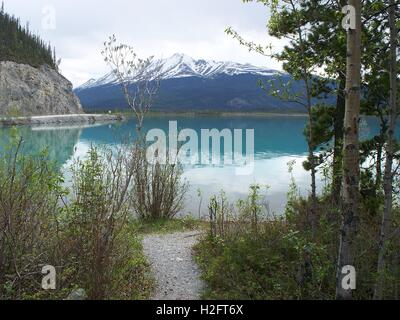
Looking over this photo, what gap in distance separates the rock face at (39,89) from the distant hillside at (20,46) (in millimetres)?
2887

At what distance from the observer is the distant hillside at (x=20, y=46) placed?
79750mm

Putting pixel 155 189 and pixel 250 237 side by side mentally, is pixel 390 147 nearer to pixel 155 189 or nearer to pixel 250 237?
pixel 250 237

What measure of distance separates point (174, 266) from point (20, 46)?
290ft

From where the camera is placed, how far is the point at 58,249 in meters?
5.43

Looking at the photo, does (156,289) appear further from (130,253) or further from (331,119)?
(331,119)

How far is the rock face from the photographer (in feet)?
230

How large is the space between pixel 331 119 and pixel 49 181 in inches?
225

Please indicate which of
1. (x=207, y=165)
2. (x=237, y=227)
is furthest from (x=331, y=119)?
(x=207, y=165)

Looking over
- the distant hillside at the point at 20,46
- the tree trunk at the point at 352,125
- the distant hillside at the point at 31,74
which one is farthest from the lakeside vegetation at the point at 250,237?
the distant hillside at the point at 20,46

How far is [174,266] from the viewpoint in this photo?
7.39 meters

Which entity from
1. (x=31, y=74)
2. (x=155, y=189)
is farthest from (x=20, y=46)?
(x=155, y=189)

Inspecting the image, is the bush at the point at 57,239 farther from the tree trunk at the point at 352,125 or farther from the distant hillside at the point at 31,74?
the distant hillside at the point at 31,74

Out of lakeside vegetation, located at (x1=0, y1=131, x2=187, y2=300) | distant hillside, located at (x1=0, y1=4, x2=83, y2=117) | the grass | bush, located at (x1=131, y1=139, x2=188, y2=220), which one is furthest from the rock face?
lakeside vegetation, located at (x1=0, y1=131, x2=187, y2=300)

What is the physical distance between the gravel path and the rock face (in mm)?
62072
